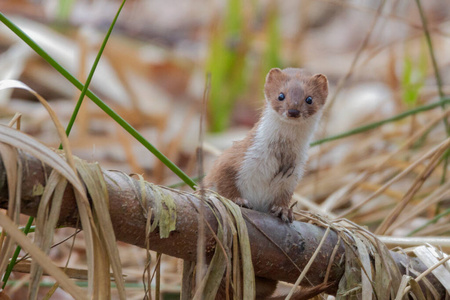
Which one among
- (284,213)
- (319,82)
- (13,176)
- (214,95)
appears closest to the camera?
(13,176)

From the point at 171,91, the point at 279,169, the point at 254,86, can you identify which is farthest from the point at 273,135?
the point at 254,86

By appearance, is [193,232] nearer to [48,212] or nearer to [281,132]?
[48,212]

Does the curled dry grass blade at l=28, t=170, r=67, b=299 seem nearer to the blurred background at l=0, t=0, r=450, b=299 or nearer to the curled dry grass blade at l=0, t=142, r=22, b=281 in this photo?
the curled dry grass blade at l=0, t=142, r=22, b=281

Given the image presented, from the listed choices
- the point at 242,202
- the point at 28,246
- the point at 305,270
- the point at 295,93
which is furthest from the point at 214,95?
the point at 28,246

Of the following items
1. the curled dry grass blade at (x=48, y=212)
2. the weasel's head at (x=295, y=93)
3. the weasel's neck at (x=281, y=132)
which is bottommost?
the curled dry grass blade at (x=48, y=212)

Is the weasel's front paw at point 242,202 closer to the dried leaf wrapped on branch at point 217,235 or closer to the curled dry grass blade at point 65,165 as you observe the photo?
the dried leaf wrapped on branch at point 217,235

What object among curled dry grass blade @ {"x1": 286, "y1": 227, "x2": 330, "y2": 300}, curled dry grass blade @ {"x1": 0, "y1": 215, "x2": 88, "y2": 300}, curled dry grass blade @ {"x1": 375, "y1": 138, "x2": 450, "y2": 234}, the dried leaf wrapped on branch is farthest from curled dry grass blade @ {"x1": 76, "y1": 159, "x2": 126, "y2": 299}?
curled dry grass blade @ {"x1": 375, "y1": 138, "x2": 450, "y2": 234}

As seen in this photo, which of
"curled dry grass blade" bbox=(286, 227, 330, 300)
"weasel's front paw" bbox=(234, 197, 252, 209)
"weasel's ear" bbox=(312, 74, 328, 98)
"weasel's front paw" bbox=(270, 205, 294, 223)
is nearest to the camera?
"curled dry grass blade" bbox=(286, 227, 330, 300)

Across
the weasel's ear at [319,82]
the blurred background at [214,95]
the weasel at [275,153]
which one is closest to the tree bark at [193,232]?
the weasel at [275,153]
